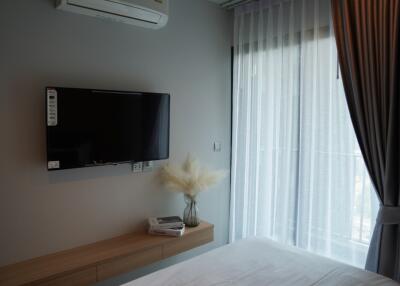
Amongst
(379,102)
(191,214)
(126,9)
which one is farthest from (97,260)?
(379,102)

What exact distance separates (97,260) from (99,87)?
1.25 meters

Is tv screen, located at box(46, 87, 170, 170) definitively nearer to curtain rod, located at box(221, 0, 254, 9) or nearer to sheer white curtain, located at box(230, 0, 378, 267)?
sheer white curtain, located at box(230, 0, 378, 267)

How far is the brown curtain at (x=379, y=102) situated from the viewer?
2098 millimetres

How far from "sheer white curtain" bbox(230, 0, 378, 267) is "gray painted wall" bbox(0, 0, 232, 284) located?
28 centimetres

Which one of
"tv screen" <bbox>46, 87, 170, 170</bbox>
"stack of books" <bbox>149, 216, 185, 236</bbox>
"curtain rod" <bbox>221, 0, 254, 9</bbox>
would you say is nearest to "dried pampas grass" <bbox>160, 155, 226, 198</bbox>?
"tv screen" <bbox>46, 87, 170, 170</bbox>

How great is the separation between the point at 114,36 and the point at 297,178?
1.90 meters

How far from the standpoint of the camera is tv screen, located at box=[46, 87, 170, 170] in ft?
7.25

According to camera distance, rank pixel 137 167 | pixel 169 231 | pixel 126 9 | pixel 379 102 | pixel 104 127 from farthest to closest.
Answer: pixel 137 167, pixel 169 231, pixel 104 127, pixel 126 9, pixel 379 102

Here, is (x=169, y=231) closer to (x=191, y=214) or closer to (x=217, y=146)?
(x=191, y=214)

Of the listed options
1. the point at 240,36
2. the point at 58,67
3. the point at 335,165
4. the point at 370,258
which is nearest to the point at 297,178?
the point at 335,165

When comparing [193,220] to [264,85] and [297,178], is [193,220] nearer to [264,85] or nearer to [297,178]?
[297,178]

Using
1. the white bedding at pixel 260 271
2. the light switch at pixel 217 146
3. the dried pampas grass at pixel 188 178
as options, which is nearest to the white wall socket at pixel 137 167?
the dried pampas grass at pixel 188 178

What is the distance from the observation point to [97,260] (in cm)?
220

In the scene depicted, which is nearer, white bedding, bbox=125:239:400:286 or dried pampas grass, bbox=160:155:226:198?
white bedding, bbox=125:239:400:286
